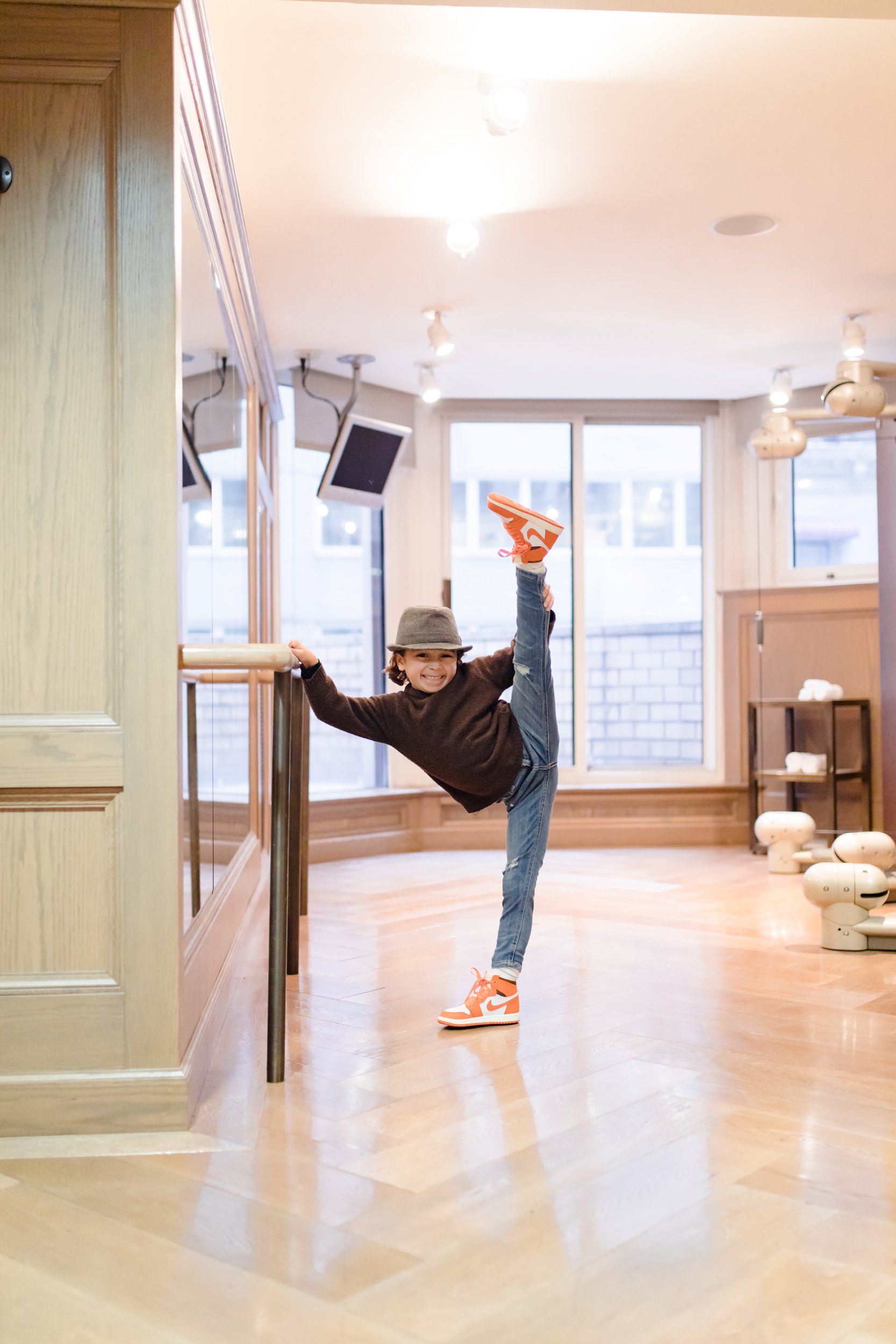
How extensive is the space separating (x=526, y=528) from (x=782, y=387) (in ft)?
13.4

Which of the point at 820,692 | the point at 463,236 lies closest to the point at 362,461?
the point at 463,236

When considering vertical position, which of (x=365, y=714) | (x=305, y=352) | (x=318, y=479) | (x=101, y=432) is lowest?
(x=365, y=714)

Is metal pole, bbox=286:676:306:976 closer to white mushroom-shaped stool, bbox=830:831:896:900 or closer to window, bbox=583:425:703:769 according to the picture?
white mushroom-shaped stool, bbox=830:831:896:900

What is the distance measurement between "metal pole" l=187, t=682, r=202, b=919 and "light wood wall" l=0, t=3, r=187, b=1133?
396mm

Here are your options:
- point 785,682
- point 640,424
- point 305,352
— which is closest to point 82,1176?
point 305,352

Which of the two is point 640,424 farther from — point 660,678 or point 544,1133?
point 544,1133

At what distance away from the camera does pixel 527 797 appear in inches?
117

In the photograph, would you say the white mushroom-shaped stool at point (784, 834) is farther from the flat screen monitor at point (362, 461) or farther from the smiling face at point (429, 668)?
the smiling face at point (429, 668)

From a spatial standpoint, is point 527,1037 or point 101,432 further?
point 527,1037

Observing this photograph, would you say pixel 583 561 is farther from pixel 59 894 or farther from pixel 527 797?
pixel 59 894

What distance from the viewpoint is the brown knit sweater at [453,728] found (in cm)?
286

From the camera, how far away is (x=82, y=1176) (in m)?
2.00

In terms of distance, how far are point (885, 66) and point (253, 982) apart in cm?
297

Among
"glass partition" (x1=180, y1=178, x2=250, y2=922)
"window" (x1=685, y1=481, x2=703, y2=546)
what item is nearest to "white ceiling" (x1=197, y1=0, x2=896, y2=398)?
"glass partition" (x1=180, y1=178, x2=250, y2=922)
